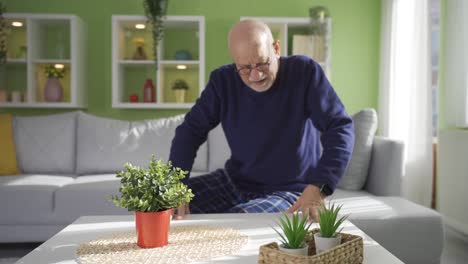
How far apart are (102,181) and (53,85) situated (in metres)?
1.34

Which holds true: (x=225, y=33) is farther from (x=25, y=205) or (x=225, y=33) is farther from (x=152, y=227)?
(x=152, y=227)

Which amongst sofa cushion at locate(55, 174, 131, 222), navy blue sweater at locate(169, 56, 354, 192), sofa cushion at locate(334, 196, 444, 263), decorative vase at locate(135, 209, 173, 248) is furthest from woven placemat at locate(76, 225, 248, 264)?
sofa cushion at locate(55, 174, 131, 222)

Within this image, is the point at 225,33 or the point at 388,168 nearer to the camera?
the point at 388,168

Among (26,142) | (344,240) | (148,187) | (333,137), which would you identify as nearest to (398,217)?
(333,137)

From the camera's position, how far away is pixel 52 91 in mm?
3756

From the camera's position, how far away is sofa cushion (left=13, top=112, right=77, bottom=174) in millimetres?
3244

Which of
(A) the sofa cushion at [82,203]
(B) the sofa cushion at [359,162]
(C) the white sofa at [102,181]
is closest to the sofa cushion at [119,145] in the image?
(C) the white sofa at [102,181]

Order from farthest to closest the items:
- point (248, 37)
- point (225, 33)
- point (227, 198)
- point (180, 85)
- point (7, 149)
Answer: point (225, 33), point (180, 85), point (7, 149), point (227, 198), point (248, 37)

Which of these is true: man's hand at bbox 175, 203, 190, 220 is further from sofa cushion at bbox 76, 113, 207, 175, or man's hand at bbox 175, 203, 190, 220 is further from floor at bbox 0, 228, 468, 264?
sofa cushion at bbox 76, 113, 207, 175

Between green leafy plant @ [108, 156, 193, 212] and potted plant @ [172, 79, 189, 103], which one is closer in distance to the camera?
green leafy plant @ [108, 156, 193, 212]

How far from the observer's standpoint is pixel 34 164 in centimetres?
324

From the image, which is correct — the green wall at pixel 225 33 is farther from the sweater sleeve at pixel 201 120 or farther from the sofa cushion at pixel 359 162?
the sweater sleeve at pixel 201 120

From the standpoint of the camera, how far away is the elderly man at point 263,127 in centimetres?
156

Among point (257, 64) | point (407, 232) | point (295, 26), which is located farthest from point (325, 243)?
point (295, 26)
